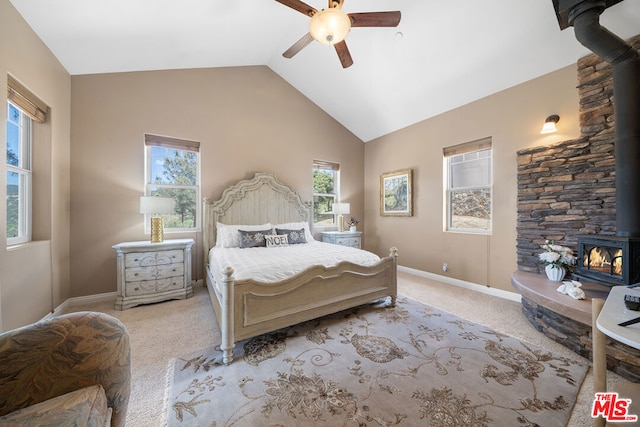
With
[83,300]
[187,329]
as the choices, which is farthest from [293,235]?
[83,300]

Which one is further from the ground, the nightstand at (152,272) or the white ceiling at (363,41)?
the white ceiling at (363,41)

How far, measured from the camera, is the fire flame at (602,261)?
2209 mm

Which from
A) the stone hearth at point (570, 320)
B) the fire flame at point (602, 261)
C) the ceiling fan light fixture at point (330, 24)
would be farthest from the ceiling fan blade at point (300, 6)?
the fire flame at point (602, 261)

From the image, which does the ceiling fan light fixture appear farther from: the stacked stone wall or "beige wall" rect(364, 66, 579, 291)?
the stacked stone wall

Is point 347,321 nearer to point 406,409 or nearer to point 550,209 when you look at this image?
point 406,409

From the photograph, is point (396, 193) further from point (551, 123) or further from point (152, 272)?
point (152, 272)

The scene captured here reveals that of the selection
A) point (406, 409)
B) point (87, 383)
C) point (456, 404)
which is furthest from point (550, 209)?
point (87, 383)

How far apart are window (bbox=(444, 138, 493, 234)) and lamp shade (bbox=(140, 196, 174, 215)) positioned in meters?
4.38

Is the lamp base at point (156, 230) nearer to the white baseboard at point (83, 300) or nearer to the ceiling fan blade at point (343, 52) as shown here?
the white baseboard at point (83, 300)

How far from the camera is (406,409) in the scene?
57.7 inches

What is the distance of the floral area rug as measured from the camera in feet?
4.64

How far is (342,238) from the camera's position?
4.69 m

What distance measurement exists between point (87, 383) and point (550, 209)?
4227 millimetres

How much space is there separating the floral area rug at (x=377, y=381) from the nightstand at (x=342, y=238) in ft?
7.67
